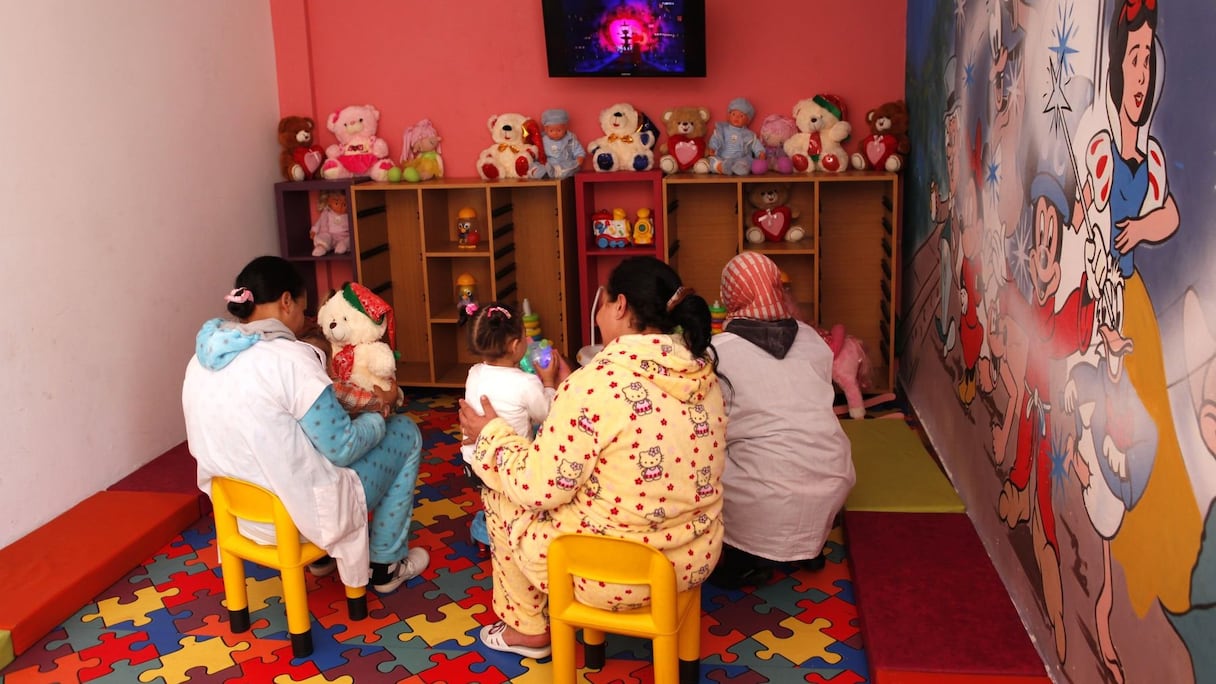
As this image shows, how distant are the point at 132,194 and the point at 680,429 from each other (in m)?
3.06

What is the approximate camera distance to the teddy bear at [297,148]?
5801mm

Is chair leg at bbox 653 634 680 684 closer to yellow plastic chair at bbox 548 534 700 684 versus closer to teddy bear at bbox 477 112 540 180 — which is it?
yellow plastic chair at bbox 548 534 700 684

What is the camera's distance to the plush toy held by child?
5.61m

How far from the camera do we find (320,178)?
19.4 ft

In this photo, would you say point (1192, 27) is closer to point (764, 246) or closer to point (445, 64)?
point (764, 246)

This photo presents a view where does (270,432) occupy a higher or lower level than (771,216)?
lower

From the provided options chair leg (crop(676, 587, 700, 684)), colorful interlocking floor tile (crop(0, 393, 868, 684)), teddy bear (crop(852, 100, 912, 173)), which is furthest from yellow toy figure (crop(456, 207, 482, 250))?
chair leg (crop(676, 587, 700, 684))

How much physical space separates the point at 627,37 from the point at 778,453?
2.79m

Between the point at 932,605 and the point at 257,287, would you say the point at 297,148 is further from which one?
the point at 932,605

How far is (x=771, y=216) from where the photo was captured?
555cm

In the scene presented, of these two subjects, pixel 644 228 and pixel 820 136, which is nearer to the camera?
pixel 820 136

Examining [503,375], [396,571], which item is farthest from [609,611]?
[396,571]

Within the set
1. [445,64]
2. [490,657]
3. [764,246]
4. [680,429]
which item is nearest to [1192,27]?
[680,429]

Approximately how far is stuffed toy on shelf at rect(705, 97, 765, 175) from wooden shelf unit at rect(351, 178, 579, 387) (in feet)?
2.59
